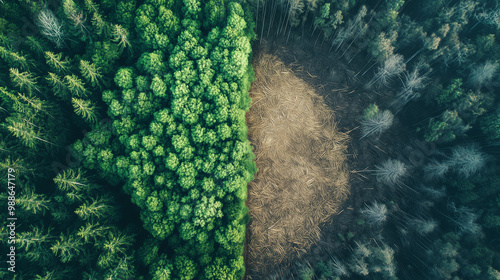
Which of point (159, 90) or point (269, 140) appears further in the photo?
point (269, 140)

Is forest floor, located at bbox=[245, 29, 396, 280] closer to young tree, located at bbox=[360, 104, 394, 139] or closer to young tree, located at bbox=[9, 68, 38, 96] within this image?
young tree, located at bbox=[360, 104, 394, 139]

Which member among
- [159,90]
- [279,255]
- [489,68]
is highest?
[489,68]

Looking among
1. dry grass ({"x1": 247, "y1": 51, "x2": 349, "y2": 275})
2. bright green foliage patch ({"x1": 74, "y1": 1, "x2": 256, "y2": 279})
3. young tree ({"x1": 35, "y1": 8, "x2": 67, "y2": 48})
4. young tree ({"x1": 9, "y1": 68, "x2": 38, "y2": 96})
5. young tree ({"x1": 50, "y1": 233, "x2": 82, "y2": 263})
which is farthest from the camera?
dry grass ({"x1": 247, "y1": 51, "x2": 349, "y2": 275})

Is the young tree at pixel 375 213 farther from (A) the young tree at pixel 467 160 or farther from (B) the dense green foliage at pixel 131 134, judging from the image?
(B) the dense green foliage at pixel 131 134

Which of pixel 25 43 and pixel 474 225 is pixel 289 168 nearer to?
pixel 474 225

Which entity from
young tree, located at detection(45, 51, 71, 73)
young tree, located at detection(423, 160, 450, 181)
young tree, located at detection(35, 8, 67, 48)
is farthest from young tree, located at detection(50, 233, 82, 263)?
young tree, located at detection(423, 160, 450, 181)

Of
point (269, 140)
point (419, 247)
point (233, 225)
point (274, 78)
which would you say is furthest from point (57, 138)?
point (419, 247)
